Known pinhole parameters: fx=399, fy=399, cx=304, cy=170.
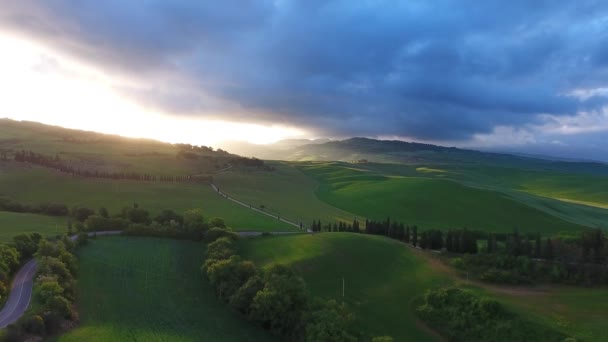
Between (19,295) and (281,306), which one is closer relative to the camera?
(281,306)

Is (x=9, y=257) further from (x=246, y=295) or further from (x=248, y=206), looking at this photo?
(x=248, y=206)

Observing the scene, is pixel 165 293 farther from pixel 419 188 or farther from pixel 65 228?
pixel 419 188

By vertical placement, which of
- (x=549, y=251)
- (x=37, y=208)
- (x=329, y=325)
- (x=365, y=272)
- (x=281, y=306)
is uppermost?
(x=549, y=251)

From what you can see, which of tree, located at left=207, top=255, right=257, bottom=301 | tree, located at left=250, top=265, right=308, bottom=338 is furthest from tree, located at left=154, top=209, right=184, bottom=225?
tree, located at left=250, top=265, right=308, bottom=338

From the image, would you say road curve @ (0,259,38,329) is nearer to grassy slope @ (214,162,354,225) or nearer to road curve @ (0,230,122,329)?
road curve @ (0,230,122,329)

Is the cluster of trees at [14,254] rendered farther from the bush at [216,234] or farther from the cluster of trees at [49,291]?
the bush at [216,234]

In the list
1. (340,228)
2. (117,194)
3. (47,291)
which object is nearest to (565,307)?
(340,228)

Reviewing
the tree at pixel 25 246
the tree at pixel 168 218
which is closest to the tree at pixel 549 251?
the tree at pixel 168 218
